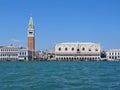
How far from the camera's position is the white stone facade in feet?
438

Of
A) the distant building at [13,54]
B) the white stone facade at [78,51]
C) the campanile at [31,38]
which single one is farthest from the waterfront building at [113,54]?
the distant building at [13,54]

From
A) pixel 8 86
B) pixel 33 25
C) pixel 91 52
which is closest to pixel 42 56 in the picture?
pixel 33 25

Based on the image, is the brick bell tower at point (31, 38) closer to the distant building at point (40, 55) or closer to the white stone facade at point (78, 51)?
the white stone facade at point (78, 51)

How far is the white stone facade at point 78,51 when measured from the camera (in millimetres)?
133625

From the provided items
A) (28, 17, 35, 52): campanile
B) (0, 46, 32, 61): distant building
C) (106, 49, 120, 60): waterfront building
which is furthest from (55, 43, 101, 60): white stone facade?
(0, 46, 32, 61): distant building

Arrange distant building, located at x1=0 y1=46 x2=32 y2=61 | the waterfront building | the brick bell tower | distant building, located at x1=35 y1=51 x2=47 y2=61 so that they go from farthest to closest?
distant building, located at x1=35 y1=51 x2=47 y2=61 < the waterfront building < the brick bell tower < distant building, located at x1=0 y1=46 x2=32 y2=61

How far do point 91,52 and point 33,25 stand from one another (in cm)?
2435

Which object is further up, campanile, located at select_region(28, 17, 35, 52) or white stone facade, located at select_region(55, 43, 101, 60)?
campanile, located at select_region(28, 17, 35, 52)

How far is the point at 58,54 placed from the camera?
135 metres

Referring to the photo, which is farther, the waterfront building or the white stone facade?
the waterfront building

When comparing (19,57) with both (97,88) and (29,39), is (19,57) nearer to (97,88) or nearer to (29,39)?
(29,39)

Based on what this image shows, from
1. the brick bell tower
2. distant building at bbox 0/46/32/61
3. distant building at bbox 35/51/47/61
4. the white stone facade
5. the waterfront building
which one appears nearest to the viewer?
distant building at bbox 0/46/32/61

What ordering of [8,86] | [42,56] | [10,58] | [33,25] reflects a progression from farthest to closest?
[42,56] < [33,25] < [10,58] < [8,86]

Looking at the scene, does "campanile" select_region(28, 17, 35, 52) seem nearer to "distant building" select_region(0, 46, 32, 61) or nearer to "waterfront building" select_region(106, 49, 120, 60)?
"distant building" select_region(0, 46, 32, 61)
